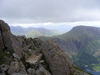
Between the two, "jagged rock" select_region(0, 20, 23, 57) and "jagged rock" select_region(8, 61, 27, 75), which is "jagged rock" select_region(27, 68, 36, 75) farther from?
"jagged rock" select_region(0, 20, 23, 57)

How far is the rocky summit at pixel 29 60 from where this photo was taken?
4381 cm

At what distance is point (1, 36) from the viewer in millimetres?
54344

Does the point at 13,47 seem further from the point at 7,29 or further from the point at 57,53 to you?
the point at 57,53

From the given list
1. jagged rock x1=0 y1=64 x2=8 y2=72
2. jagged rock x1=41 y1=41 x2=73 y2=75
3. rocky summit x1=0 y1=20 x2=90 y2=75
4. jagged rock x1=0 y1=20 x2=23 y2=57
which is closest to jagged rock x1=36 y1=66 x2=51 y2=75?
rocky summit x1=0 y1=20 x2=90 y2=75

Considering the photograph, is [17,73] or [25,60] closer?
[17,73]

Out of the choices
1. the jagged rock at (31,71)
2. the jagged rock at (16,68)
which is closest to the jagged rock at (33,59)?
the jagged rock at (31,71)

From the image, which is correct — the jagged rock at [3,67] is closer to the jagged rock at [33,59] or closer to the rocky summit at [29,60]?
the rocky summit at [29,60]

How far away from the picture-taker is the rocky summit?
43.8 metres

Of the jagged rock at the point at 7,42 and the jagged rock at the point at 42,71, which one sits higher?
the jagged rock at the point at 7,42

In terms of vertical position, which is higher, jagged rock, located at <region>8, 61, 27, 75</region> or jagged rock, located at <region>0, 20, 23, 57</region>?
jagged rock, located at <region>0, 20, 23, 57</region>

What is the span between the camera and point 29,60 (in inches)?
1965

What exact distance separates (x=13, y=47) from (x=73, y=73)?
22.5 metres

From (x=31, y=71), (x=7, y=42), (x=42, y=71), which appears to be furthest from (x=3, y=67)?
(x=7, y=42)

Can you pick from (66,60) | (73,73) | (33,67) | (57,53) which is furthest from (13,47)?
(73,73)
